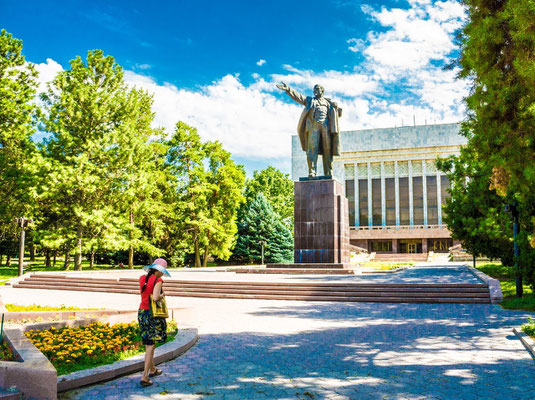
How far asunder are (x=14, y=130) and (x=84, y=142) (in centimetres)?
430

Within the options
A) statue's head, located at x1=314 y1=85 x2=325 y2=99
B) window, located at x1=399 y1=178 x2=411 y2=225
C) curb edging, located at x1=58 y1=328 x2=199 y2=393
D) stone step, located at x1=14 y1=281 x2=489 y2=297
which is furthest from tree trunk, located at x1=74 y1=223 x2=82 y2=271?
window, located at x1=399 y1=178 x2=411 y2=225

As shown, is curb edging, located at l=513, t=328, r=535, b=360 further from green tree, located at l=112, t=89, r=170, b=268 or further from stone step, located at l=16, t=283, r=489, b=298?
green tree, located at l=112, t=89, r=170, b=268

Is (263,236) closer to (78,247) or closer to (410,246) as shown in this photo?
(78,247)

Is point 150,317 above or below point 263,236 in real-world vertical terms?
below

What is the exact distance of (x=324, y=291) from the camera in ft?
45.4

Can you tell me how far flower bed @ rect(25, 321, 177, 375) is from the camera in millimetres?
5582

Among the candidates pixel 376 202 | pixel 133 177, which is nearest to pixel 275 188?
pixel 376 202

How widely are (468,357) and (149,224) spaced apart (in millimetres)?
31785

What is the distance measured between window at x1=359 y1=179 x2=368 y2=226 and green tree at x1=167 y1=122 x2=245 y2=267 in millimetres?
28301

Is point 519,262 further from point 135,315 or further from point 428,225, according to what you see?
point 428,225

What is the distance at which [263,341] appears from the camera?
744cm

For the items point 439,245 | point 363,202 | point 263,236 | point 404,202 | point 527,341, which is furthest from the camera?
point 363,202

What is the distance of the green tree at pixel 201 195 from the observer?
36094mm

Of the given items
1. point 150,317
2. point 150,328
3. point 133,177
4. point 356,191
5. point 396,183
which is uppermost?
point 396,183
